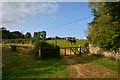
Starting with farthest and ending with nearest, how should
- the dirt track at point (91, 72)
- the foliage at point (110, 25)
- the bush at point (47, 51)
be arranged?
the bush at point (47, 51) → the foliage at point (110, 25) → the dirt track at point (91, 72)

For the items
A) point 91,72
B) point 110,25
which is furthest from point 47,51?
point 110,25

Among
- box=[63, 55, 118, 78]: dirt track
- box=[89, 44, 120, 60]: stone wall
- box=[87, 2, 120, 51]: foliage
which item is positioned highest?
box=[87, 2, 120, 51]: foliage

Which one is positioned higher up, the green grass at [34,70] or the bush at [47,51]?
the bush at [47,51]

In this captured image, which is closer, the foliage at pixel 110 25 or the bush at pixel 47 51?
the foliage at pixel 110 25

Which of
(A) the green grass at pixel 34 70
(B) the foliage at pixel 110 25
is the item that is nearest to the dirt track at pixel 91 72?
(A) the green grass at pixel 34 70

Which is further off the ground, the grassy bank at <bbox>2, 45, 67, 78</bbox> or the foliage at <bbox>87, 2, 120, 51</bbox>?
the foliage at <bbox>87, 2, 120, 51</bbox>

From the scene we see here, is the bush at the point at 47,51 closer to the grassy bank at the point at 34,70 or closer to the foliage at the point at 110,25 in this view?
the grassy bank at the point at 34,70

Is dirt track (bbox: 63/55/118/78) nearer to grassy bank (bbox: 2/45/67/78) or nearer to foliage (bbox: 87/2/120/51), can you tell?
grassy bank (bbox: 2/45/67/78)

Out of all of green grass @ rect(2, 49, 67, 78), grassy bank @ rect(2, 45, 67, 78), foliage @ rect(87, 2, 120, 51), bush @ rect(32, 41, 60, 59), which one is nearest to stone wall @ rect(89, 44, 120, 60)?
foliage @ rect(87, 2, 120, 51)

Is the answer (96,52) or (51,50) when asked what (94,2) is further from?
(51,50)

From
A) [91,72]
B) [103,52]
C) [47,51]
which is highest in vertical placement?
[47,51]

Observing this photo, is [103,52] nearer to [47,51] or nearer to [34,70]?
[47,51]

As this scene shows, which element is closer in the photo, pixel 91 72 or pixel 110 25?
pixel 91 72

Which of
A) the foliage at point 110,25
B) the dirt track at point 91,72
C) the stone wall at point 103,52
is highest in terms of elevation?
the foliage at point 110,25
